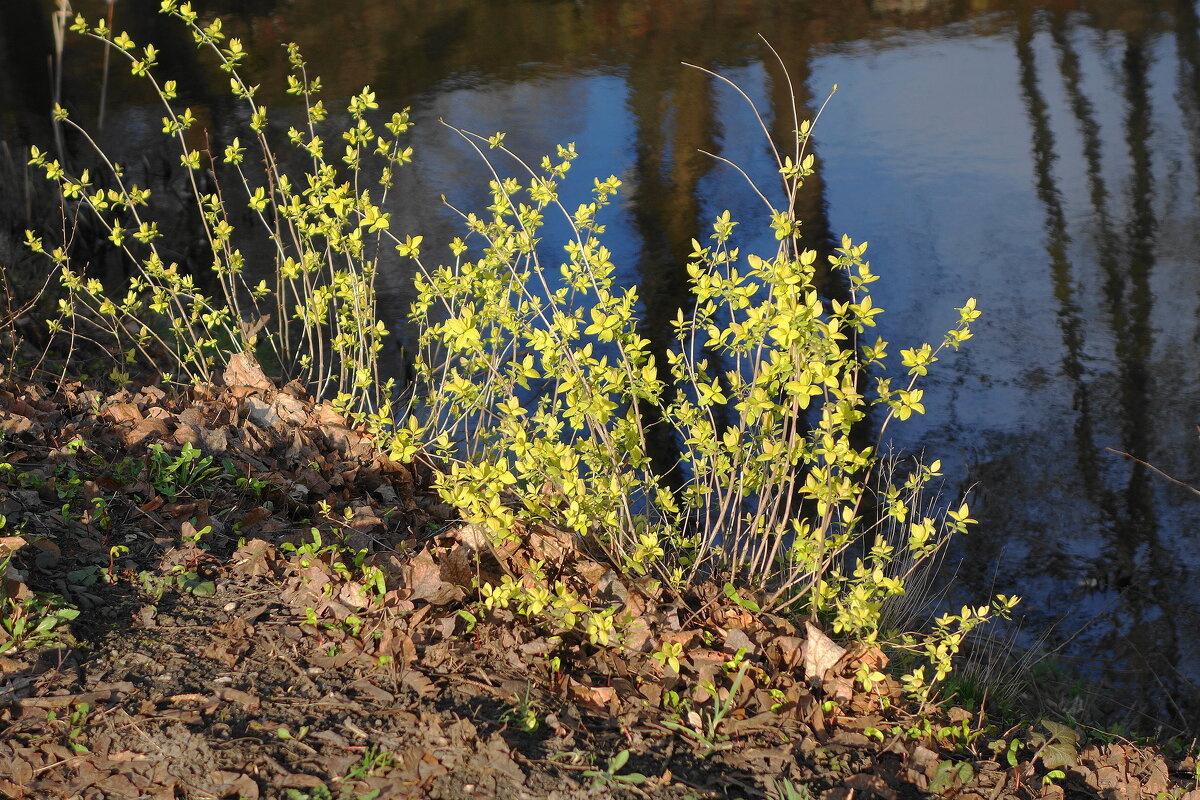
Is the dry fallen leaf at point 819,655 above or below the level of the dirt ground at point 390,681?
below

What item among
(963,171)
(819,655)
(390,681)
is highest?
(963,171)

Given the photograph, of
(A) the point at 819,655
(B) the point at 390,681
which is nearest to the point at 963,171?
(A) the point at 819,655

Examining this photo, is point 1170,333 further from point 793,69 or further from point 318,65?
point 318,65

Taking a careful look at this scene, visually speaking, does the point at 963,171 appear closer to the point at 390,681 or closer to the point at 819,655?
the point at 819,655

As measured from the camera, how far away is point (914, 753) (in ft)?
8.63

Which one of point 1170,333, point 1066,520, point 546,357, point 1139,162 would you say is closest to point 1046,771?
point 546,357

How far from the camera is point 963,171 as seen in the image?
808 centimetres

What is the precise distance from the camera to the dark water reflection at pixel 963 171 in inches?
177

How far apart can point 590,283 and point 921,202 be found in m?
5.21

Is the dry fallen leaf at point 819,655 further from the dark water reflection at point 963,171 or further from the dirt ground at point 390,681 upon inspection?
the dark water reflection at point 963,171

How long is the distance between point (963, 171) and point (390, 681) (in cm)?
689

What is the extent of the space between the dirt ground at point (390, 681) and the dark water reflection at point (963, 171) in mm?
1546

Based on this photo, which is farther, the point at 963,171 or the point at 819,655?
the point at 963,171

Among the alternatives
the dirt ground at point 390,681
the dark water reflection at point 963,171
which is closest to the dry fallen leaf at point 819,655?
the dirt ground at point 390,681
